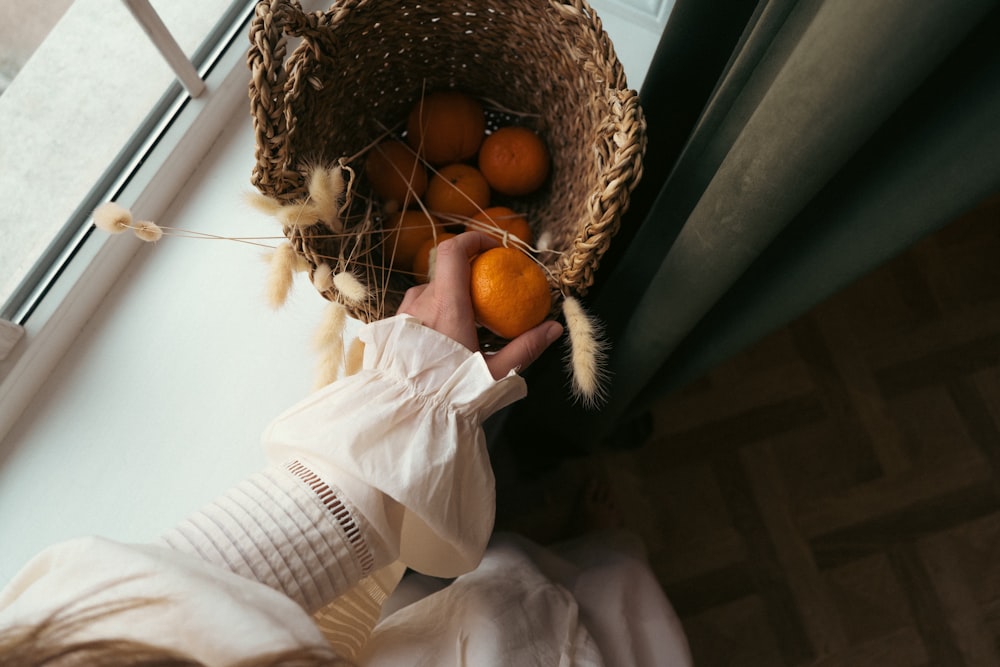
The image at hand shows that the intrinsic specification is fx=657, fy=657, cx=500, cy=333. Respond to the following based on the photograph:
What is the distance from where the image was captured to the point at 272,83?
0.57m

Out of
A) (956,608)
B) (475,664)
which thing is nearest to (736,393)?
(956,608)

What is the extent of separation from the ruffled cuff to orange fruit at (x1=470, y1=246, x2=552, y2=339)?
2.0 inches

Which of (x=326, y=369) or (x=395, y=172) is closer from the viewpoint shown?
(x=326, y=369)

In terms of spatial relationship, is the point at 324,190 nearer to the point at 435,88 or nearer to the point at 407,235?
the point at 407,235

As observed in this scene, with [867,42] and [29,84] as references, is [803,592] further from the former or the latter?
[29,84]

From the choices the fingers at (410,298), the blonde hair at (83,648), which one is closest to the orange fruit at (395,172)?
the fingers at (410,298)

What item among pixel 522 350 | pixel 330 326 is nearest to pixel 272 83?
→ pixel 330 326

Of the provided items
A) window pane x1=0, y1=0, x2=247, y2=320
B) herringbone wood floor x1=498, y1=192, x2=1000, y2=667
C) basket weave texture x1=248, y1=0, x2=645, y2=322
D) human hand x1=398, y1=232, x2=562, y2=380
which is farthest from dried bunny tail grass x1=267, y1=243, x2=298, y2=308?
herringbone wood floor x1=498, y1=192, x2=1000, y2=667

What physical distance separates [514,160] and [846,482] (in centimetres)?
87

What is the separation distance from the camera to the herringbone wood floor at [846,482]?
112 centimetres

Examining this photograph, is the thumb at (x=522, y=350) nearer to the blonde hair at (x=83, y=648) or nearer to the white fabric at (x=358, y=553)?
the white fabric at (x=358, y=553)

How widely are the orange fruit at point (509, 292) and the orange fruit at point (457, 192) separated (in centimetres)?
17

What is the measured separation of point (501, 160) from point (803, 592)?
91 cm

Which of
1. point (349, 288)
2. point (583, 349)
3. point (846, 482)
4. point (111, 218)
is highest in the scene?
point (111, 218)
